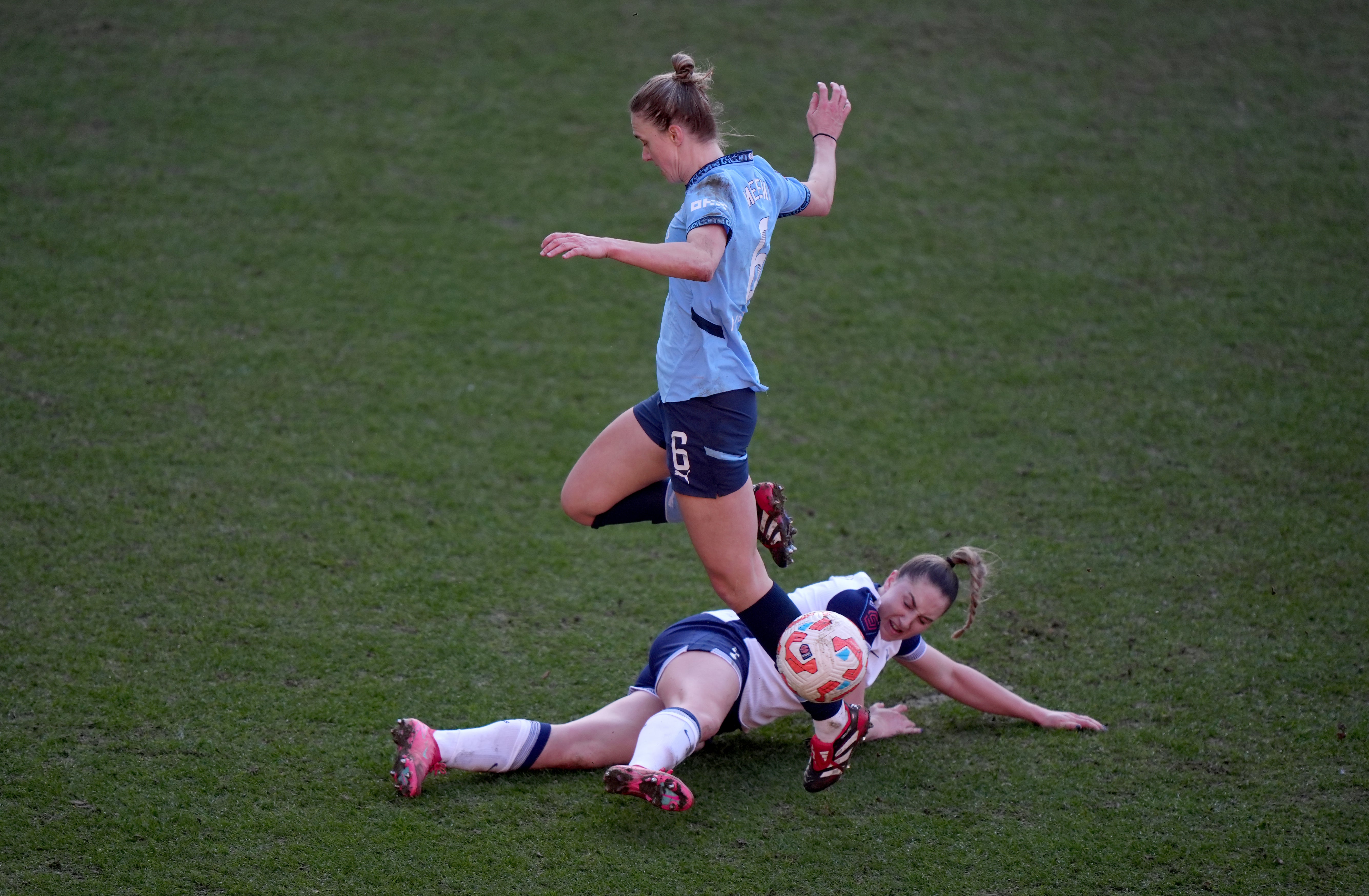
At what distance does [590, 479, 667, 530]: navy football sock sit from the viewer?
144 inches

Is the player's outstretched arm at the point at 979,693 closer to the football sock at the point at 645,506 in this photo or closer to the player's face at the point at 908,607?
the player's face at the point at 908,607

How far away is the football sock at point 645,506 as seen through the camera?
12.0 ft

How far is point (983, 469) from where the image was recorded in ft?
18.2

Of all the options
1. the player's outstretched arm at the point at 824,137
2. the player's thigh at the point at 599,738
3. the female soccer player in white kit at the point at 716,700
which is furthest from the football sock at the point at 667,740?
the player's outstretched arm at the point at 824,137

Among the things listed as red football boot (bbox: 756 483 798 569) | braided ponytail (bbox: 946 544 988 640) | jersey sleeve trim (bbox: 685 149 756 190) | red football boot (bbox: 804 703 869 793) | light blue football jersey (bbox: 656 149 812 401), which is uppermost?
jersey sleeve trim (bbox: 685 149 756 190)

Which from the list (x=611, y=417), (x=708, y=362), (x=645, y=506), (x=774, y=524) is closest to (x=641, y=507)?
(x=645, y=506)

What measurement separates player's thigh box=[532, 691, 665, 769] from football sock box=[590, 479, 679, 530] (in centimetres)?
61

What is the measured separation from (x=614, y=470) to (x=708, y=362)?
22.2 inches

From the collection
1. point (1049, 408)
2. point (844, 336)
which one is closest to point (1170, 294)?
point (1049, 408)

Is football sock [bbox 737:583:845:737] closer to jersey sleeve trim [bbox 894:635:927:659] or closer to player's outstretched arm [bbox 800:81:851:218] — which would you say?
jersey sleeve trim [bbox 894:635:927:659]

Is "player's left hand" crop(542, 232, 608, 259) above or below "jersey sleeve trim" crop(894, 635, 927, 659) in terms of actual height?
above

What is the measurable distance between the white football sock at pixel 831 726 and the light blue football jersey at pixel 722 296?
1003mm

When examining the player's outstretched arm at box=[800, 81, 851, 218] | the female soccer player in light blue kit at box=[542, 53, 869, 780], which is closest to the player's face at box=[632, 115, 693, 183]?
the female soccer player in light blue kit at box=[542, 53, 869, 780]

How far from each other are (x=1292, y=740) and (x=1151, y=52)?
700 centimetres
